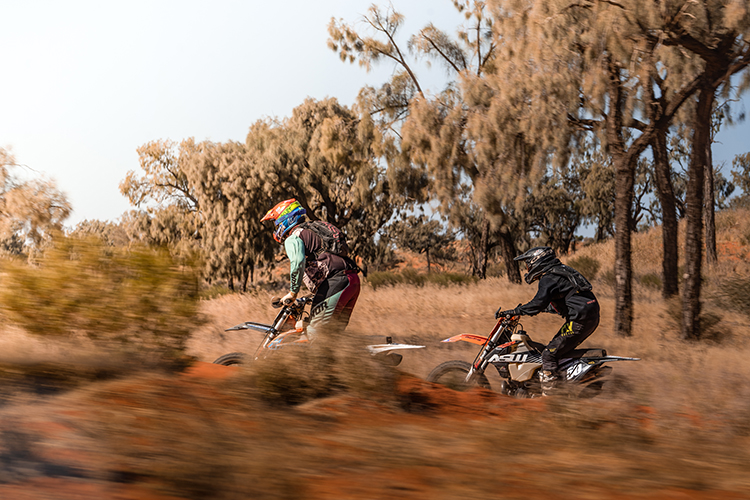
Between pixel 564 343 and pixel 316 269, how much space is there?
248 cm

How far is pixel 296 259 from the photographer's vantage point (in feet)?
18.9

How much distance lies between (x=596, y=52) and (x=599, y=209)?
3191 cm

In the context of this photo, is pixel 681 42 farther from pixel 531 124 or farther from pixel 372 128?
pixel 372 128

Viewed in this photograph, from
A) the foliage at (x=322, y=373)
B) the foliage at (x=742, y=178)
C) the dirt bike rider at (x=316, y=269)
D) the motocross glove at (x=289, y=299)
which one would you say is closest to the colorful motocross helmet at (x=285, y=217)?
the dirt bike rider at (x=316, y=269)

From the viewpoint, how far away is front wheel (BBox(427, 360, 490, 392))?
5625 millimetres

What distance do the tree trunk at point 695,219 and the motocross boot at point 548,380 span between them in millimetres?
7668

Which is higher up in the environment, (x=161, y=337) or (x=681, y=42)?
(x=681, y=42)

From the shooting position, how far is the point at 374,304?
627 inches

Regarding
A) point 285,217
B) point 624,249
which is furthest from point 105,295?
point 624,249

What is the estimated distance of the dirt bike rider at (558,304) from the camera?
550 cm

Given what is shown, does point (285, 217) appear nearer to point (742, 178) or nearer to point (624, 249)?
point (624, 249)

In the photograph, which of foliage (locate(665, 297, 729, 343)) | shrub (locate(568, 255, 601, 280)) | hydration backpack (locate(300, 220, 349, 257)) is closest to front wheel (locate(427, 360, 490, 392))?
hydration backpack (locate(300, 220, 349, 257))

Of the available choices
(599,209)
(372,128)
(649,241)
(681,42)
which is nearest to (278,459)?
(681,42)

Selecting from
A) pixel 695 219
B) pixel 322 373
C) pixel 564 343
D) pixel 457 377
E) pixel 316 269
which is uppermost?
pixel 695 219
